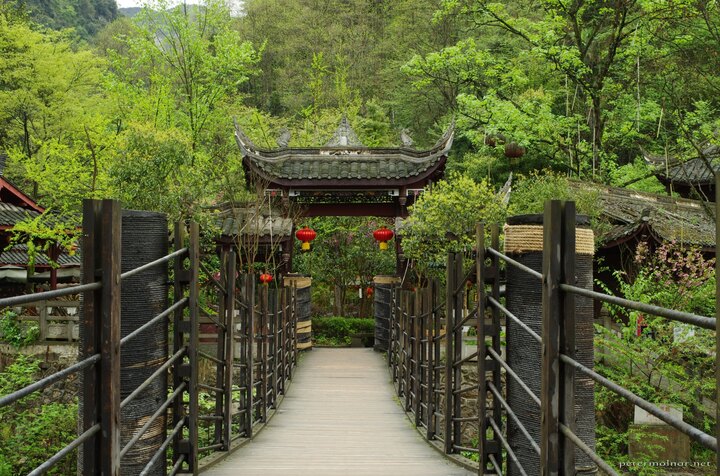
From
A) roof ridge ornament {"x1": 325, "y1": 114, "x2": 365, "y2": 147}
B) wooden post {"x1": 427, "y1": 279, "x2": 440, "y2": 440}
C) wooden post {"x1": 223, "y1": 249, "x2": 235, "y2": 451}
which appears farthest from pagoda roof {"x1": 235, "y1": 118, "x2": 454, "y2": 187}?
wooden post {"x1": 223, "y1": 249, "x2": 235, "y2": 451}

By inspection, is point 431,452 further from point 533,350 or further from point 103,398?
point 103,398

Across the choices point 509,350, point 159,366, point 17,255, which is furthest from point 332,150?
point 159,366

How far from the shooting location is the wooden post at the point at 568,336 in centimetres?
227

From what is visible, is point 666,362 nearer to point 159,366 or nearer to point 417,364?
point 417,364

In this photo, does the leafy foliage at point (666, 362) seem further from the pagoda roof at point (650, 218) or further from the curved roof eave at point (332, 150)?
the curved roof eave at point (332, 150)

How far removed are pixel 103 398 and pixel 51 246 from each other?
14.8 meters

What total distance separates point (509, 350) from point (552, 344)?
4.32 ft

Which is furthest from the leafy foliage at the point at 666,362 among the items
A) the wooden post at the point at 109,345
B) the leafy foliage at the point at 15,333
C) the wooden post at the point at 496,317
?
the leafy foliage at the point at 15,333

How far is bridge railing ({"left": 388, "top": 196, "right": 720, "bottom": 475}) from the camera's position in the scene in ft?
6.48

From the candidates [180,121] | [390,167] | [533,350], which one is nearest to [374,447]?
[533,350]

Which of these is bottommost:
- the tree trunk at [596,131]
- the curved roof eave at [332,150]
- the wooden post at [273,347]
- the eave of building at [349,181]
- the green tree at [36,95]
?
the wooden post at [273,347]

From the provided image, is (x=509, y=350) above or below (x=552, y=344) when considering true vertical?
below

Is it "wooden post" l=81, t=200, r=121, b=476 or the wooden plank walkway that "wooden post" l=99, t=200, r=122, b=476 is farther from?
the wooden plank walkway

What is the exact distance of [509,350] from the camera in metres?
3.59
